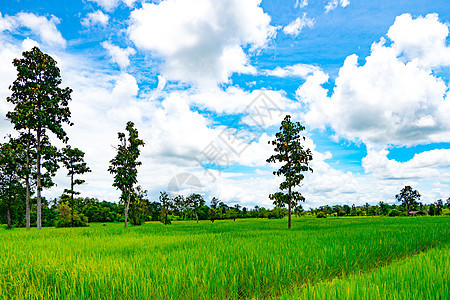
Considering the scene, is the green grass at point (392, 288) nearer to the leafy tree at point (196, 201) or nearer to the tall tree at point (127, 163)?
the tall tree at point (127, 163)

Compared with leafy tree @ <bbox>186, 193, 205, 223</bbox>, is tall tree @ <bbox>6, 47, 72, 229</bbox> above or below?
above

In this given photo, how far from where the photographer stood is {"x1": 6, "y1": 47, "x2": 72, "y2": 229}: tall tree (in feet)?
86.4

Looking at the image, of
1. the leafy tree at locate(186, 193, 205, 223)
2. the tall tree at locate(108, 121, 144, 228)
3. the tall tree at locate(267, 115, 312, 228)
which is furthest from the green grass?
the leafy tree at locate(186, 193, 205, 223)

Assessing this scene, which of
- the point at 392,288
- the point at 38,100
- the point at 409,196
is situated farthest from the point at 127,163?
the point at 409,196

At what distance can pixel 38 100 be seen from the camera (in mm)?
27406

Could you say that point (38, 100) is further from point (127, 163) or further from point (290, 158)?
point (290, 158)

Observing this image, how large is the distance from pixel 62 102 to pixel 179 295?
3142 cm

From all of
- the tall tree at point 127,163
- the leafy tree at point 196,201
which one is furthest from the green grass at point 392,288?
the leafy tree at point 196,201

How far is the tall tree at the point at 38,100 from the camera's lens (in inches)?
1037

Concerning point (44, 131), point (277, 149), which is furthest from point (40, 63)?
point (277, 149)

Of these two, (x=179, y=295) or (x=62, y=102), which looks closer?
(x=179, y=295)

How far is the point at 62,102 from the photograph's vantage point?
29.3 metres

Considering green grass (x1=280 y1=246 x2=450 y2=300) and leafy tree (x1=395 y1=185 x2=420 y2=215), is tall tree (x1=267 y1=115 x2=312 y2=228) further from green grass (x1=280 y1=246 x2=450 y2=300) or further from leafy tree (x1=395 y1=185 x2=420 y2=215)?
leafy tree (x1=395 y1=185 x2=420 y2=215)

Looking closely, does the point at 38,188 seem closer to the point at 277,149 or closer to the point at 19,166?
the point at 19,166
